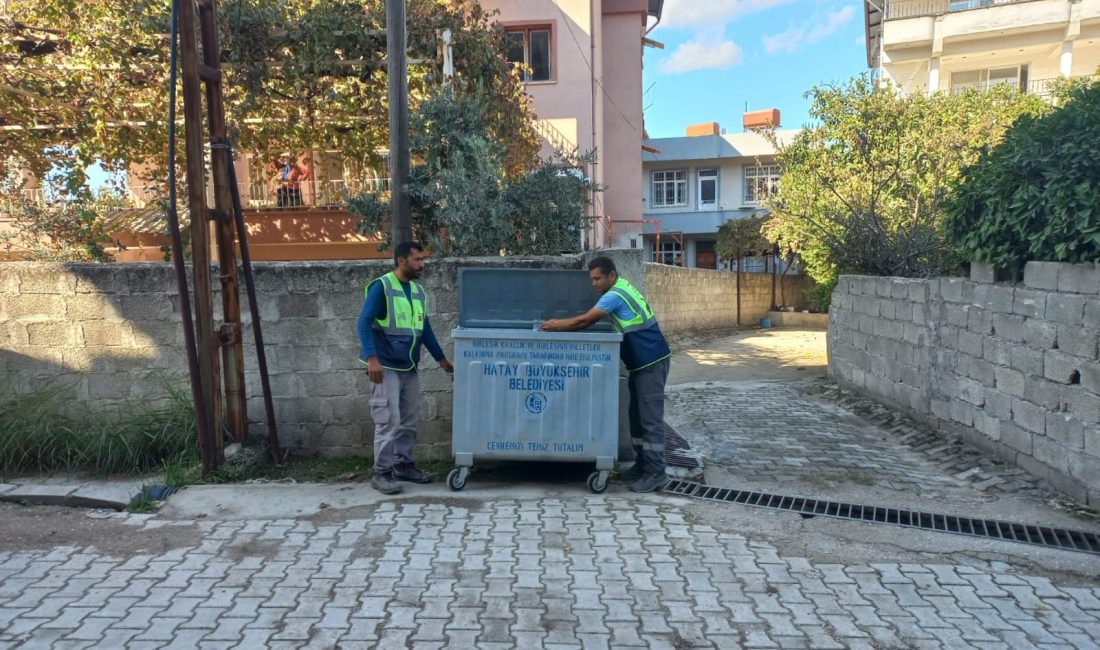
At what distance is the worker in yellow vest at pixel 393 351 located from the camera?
15.3 ft

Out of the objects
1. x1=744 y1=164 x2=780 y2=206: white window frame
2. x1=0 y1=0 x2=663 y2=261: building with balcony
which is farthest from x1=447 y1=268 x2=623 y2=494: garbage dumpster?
x1=744 y1=164 x2=780 y2=206: white window frame

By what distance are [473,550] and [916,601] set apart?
2185 mm

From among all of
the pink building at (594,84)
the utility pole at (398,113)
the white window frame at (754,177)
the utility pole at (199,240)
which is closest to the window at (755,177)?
the white window frame at (754,177)

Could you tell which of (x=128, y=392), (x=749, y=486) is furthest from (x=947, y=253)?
(x=128, y=392)

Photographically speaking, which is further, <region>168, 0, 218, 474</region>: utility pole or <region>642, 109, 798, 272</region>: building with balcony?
<region>642, 109, 798, 272</region>: building with balcony

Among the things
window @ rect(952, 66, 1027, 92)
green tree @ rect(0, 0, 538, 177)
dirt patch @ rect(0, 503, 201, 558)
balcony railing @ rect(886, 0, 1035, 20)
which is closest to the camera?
dirt patch @ rect(0, 503, 201, 558)

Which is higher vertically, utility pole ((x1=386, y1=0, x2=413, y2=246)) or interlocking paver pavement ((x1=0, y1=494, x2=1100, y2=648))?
utility pole ((x1=386, y1=0, x2=413, y2=246))

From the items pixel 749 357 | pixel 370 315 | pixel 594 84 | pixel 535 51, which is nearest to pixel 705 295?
pixel 749 357

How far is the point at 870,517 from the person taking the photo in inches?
174

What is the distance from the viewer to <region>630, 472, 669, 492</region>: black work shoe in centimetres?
479

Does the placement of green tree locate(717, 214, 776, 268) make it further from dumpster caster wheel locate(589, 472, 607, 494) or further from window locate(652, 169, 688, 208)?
dumpster caster wheel locate(589, 472, 607, 494)

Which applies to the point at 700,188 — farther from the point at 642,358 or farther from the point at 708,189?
the point at 642,358

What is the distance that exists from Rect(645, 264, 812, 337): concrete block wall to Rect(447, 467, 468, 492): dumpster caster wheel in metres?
9.21

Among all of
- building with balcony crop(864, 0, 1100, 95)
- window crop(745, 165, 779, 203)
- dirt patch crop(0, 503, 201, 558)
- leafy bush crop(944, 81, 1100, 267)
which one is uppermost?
building with balcony crop(864, 0, 1100, 95)
